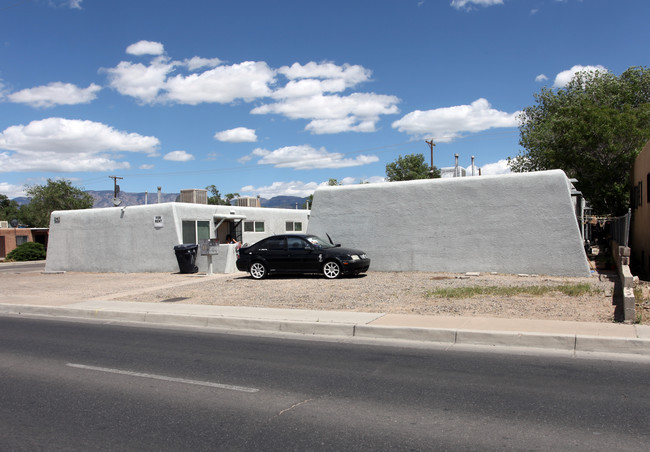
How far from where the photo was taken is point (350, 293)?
1330 cm

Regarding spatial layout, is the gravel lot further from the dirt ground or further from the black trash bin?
the black trash bin

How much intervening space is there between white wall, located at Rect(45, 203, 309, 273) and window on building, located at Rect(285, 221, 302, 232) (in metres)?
3.37

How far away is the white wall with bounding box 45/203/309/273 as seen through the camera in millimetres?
22219

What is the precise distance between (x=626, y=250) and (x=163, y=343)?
1008 centimetres

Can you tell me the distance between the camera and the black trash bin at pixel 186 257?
2045cm

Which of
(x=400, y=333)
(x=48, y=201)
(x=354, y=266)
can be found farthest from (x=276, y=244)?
(x=48, y=201)

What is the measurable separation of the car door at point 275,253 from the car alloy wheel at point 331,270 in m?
1.41

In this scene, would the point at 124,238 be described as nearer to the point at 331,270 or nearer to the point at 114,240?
the point at 114,240

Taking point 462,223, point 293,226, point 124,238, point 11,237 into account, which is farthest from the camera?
point 11,237

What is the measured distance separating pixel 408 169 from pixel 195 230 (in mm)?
39291

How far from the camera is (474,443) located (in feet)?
14.5

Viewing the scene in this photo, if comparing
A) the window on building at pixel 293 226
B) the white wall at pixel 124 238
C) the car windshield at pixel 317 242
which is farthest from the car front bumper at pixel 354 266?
the window on building at pixel 293 226

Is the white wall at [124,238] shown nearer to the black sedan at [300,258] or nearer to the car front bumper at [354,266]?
the black sedan at [300,258]

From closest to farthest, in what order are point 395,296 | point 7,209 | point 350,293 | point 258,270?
point 395,296
point 350,293
point 258,270
point 7,209
